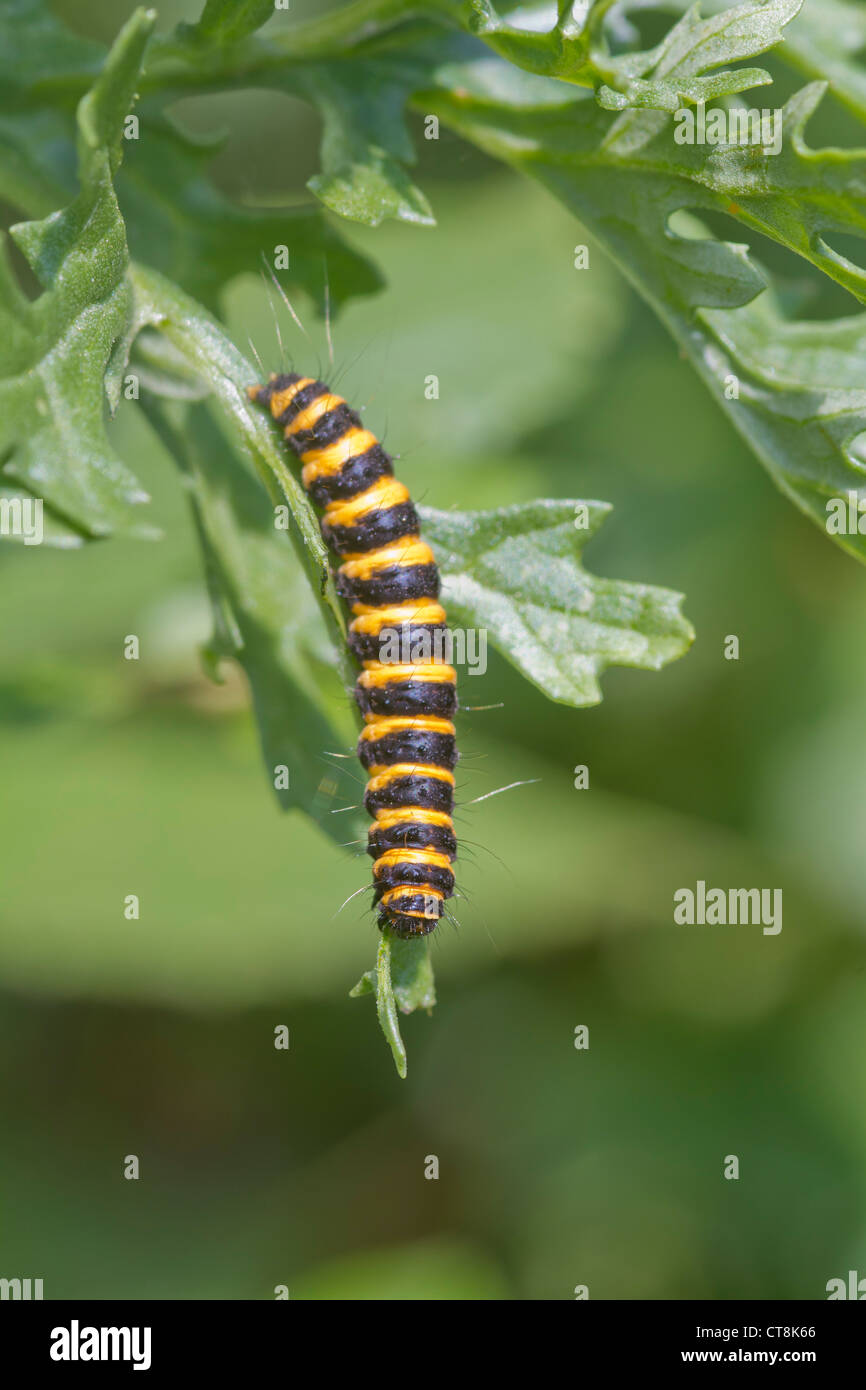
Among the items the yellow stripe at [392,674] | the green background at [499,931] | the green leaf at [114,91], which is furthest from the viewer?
the green background at [499,931]

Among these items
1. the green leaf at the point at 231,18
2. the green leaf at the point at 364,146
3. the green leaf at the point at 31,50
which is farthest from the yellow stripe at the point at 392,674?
the green leaf at the point at 31,50

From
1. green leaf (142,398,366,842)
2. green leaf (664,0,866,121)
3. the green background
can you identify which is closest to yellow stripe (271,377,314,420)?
green leaf (142,398,366,842)

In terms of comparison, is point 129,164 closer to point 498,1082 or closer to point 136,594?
point 136,594

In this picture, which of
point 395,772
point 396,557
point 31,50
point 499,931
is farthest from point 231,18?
point 499,931

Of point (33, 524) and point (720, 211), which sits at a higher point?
point (720, 211)

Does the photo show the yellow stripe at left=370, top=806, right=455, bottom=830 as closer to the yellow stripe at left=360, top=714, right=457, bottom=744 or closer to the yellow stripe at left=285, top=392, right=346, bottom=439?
the yellow stripe at left=360, top=714, right=457, bottom=744

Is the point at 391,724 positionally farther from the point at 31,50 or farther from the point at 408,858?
the point at 31,50

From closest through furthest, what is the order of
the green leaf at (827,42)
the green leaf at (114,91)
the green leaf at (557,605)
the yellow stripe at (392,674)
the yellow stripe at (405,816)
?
the green leaf at (114,91) < the green leaf at (557,605) < the yellow stripe at (392,674) < the yellow stripe at (405,816) < the green leaf at (827,42)

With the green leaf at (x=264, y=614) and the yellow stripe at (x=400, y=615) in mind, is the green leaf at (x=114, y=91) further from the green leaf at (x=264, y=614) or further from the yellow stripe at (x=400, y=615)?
the yellow stripe at (x=400, y=615)
